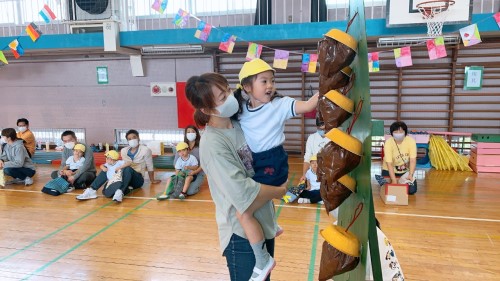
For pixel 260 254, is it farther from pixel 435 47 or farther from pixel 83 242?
pixel 435 47

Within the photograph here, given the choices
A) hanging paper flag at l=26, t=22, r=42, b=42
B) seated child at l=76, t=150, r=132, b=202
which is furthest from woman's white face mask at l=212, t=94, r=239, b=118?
hanging paper flag at l=26, t=22, r=42, b=42

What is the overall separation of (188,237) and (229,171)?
2.63m

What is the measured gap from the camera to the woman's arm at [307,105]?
1.20 m

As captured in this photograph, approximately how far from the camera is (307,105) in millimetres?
1254

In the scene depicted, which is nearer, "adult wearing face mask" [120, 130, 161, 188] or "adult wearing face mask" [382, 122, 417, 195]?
"adult wearing face mask" [382, 122, 417, 195]

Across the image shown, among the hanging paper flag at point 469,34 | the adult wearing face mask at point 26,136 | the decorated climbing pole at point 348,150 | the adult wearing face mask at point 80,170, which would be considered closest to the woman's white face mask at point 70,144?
the adult wearing face mask at point 80,170

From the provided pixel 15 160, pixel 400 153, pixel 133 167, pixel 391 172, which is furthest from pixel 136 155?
pixel 400 153

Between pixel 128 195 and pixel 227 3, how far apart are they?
14.8 feet

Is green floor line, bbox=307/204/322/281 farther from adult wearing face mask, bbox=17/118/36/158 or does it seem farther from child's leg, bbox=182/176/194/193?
adult wearing face mask, bbox=17/118/36/158

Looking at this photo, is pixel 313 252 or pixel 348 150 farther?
pixel 313 252

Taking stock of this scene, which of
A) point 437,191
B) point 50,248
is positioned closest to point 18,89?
point 50,248

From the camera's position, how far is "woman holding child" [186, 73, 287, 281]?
1.17 metres

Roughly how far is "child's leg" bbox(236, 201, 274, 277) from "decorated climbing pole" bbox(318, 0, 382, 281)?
0.70 m

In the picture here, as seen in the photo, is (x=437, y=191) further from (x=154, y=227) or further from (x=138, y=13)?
(x=138, y=13)
